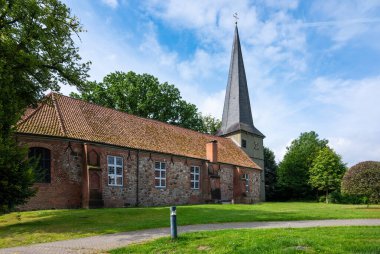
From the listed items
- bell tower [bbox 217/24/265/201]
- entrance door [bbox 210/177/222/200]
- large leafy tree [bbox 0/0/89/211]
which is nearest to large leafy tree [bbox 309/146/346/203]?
bell tower [bbox 217/24/265/201]

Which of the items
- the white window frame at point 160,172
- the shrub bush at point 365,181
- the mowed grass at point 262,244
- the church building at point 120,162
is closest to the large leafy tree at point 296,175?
the church building at point 120,162

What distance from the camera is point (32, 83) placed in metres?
17.3

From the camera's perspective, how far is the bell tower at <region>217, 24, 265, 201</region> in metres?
47.2

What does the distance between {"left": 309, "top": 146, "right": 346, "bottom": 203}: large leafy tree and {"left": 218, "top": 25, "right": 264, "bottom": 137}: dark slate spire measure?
11.8 metres

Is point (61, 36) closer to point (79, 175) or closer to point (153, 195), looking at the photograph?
point (79, 175)

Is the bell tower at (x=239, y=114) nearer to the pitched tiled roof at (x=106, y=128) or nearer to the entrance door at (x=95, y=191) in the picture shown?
the pitched tiled roof at (x=106, y=128)

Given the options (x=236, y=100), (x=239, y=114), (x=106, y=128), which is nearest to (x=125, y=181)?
(x=106, y=128)

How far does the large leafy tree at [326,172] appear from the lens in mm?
53875

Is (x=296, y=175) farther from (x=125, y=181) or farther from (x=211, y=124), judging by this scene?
(x=125, y=181)

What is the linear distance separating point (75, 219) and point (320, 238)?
35.2 ft

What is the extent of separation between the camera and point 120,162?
2591cm

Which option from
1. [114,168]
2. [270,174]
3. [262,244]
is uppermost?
[114,168]

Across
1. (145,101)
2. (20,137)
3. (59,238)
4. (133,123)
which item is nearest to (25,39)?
(20,137)

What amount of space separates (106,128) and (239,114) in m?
24.6
